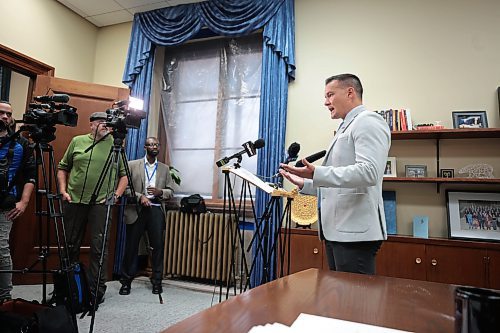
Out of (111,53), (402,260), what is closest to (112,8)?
(111,53)

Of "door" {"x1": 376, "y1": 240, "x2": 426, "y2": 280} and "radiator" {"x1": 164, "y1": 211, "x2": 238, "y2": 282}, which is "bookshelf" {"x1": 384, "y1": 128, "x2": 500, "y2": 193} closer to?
"door" {"x1": 376, "y1": 240, "x2": 426, "y2": 280}

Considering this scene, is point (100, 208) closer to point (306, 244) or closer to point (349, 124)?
point (306, 244)

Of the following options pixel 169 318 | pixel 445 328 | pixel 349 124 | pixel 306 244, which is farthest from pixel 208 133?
pixel 445 328

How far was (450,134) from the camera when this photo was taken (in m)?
2.60

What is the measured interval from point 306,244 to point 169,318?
3.88 ft

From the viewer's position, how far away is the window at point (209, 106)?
141 inches

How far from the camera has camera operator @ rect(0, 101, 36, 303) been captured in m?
2.12

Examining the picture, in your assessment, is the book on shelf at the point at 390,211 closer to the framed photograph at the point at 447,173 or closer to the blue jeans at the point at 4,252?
the framed photograph at the point at 447,173

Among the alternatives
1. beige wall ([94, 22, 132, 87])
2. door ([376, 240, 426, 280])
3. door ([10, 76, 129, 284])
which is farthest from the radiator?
beige wall ([94, 22, 132, 87])

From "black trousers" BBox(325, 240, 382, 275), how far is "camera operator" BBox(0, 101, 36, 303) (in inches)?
75.6

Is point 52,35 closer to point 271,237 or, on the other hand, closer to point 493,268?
point 271,237

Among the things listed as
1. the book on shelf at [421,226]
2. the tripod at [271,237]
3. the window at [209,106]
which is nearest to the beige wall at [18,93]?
the window at [209,106]

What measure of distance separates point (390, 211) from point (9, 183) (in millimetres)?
2886

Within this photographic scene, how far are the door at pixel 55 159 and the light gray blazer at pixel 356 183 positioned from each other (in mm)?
2711
